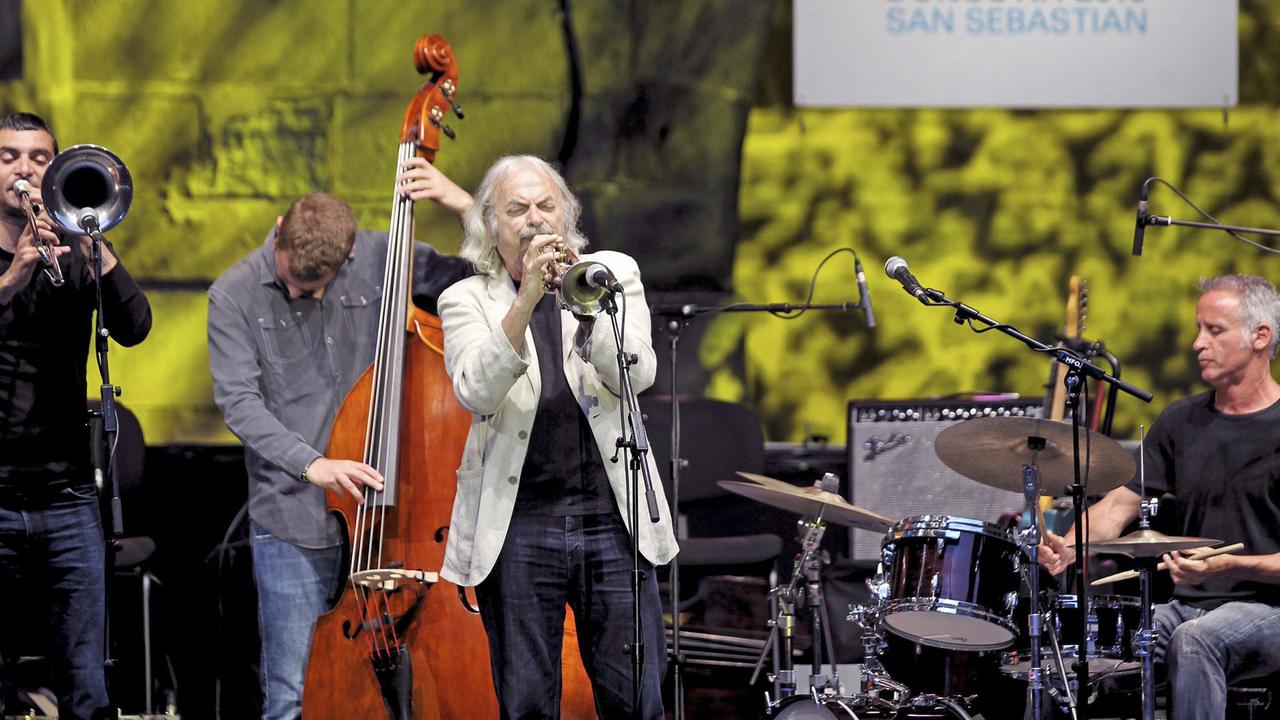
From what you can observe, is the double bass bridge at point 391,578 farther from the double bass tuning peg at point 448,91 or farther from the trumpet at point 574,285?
the double bass tuning peg at point 448,91

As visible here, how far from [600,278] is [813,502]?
1.27 meters

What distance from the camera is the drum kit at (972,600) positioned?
156 inches

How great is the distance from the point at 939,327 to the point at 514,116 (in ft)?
6.27

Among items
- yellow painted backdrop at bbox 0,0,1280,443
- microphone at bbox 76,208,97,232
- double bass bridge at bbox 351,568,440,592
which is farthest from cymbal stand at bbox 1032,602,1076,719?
microphone at bbox 76,208,97,232

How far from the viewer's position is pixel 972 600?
408 centimetres

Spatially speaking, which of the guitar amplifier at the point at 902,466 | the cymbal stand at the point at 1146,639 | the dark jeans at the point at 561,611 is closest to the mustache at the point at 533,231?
the dark jeans at the point at 561,611

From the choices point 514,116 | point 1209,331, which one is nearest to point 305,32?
point 514,116

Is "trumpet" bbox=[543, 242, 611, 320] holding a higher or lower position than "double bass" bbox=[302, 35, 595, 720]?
higher

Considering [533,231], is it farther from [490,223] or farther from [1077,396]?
[1077,396]

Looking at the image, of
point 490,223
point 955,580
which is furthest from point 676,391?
point 490,223

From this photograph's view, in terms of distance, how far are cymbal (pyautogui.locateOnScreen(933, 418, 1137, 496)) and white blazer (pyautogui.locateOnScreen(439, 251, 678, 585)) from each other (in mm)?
1121

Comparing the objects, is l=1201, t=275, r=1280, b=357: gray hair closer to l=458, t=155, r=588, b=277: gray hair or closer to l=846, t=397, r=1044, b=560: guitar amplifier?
l=846, t=397, r=1044, b=560: guitar amplifier

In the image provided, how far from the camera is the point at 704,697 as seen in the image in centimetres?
513

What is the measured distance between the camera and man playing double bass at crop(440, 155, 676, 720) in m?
3.23
